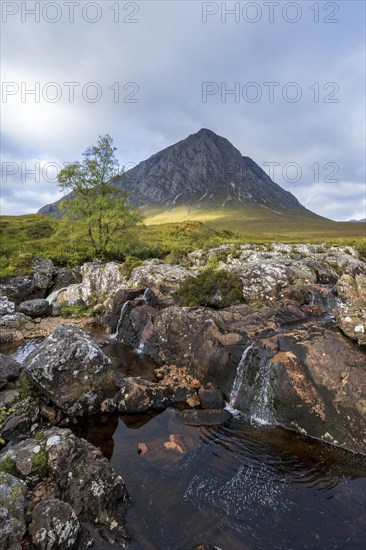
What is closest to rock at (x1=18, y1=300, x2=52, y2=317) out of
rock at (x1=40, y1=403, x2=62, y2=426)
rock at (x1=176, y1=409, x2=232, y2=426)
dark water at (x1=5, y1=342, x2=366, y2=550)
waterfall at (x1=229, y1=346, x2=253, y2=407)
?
rock at (x1=40, y1=403, x2=62, y2=426)

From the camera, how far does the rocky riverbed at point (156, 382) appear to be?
8328mm

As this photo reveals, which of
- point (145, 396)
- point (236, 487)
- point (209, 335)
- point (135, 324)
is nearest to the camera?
point (236, 487)

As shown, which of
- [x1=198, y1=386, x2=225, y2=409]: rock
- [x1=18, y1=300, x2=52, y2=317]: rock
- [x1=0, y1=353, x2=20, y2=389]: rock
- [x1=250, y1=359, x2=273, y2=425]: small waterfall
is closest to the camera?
[x1=250, y1=359, x2=273, y2=425]: small waterfall

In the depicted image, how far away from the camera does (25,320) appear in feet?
86.0

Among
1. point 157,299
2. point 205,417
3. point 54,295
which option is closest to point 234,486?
point 205,417

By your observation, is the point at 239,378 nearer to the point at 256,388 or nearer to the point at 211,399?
the point at 256,388

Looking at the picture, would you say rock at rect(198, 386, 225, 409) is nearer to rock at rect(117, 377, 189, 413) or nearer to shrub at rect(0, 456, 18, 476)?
rock at rect(117, 377, 189, 413)

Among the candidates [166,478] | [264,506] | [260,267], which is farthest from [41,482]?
[260,267]

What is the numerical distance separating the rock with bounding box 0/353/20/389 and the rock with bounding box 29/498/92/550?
828 cm

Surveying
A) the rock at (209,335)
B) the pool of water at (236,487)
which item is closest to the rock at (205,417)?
the pool of water at (236,487)

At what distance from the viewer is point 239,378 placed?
15125mm

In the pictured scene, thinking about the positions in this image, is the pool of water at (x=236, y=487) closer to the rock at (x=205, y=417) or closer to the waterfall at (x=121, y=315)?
the rock at (x=205, y=417)

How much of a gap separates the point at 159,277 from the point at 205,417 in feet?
53.3

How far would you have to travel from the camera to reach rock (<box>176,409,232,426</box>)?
13016 millimetres
